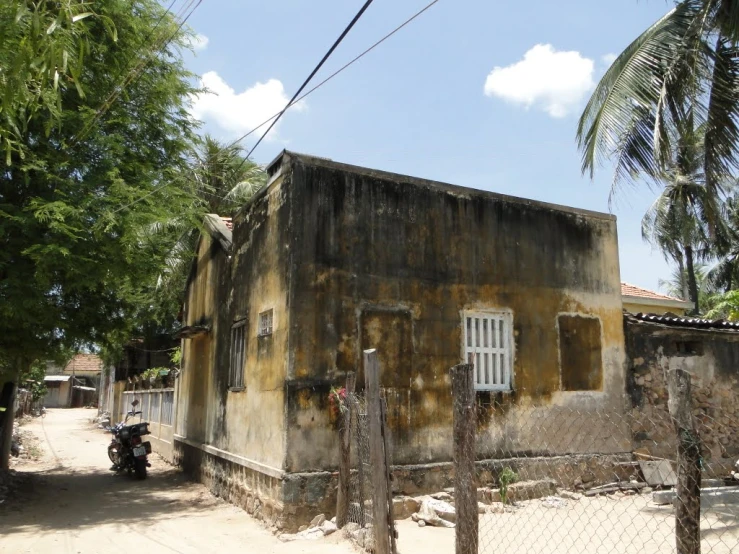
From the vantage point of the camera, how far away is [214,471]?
1124 cm

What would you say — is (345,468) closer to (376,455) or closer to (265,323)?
(376,455)

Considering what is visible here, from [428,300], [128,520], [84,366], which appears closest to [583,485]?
[428,300]

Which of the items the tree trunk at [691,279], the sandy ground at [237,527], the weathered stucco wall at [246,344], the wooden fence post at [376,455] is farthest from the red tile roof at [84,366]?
the wooden fence post at [376,455]

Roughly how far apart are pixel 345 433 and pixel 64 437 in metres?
20.1

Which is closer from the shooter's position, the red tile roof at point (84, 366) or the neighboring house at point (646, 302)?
the neighboring house at point (646, 302)

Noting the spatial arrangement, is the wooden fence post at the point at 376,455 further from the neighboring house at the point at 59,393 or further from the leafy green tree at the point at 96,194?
the neighboring house at the point at 59,393

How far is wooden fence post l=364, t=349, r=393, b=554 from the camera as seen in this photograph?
611 centimetres

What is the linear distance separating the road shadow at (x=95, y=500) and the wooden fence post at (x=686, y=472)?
804 cm

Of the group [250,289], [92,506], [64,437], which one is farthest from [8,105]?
[64,437]

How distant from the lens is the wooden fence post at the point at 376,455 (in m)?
6.11

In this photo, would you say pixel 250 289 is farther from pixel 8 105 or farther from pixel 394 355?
pixel 8 105

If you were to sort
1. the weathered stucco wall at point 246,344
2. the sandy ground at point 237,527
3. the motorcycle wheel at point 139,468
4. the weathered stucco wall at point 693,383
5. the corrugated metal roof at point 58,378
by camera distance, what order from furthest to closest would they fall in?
the corrugated metal roof at point 58,378, the motorcycle wheel at point 139,468, the weathered stucco wall at point 693,383, the weathered stucco wall at point 246,344, the sandy ground at point 237,527

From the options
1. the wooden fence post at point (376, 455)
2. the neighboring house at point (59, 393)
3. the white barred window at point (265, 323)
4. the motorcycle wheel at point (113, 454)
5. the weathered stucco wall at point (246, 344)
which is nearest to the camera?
the wooden fence post at point (376, 455)

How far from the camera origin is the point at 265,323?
9.50 metres
